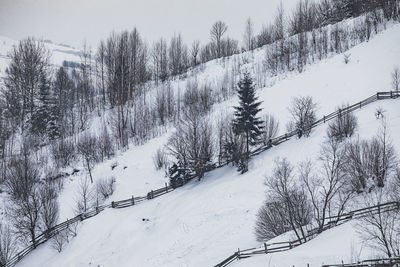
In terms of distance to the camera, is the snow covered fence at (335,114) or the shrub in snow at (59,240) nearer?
the shrub in snow at (59,240)

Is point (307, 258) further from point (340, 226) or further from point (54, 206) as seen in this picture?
point (54, 206)

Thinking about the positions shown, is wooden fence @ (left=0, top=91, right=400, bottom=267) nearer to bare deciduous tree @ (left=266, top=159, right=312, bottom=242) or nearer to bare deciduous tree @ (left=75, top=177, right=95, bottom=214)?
bare deciduous tree @ (left=75, top=177, right=95, bottom=214)

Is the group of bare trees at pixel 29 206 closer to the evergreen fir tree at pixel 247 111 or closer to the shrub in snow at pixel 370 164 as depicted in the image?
the evergreen fir tree at pixel 247 111

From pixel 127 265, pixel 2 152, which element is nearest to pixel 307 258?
pixel 127 265

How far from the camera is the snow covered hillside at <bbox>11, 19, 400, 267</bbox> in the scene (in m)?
23.1

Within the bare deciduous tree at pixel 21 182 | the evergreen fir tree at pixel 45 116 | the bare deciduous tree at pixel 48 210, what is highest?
the evergreen fir tree at pixel 45 116

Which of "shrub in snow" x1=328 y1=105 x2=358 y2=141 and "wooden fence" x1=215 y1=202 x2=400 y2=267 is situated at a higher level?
"shrub in snow" x1=328 y1=105 x2=358 y2=141

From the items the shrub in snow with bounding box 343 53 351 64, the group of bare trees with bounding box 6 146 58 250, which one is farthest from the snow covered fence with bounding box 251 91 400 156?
the group of bare trees with bounding box 6 146 58 250

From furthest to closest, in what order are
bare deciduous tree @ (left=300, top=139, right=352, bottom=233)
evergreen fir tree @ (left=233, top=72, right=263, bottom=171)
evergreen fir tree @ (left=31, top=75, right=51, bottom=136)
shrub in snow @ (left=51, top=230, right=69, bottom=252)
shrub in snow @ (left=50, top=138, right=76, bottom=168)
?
1. evergreen fir tree @ (left=31, top=75, right=51, bottom=136)
2. shrub in snow @ (left=50, top=138, right=76, bottom=168)
3. evergreen fir tree @ (left=233, top=72, right=263, bottom=171)
4. shrub in snow @ (left=51, top=230, right=69, bottom=252)
5. bare deciduous tree @ (left=300, top=139, right=352, bottom=233)

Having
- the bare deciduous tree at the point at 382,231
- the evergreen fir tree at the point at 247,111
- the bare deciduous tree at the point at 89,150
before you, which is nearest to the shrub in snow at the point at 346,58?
the evergreen fir tree at the point at 247,111

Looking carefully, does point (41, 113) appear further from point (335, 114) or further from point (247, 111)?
point (335, 114)

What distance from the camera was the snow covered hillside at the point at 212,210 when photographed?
23.1 m

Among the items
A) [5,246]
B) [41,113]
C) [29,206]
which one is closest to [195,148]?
[29,206]

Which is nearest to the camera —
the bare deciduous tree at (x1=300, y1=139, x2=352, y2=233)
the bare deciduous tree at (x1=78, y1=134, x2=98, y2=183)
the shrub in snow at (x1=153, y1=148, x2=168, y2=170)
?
the bare deciduous tree at (x1=300, y1=139, x2=352, y2=233)
